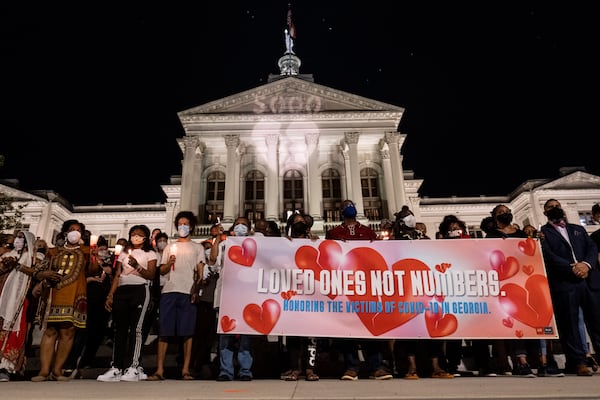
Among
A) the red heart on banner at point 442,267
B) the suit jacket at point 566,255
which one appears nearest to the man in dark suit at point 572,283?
the suit jacket at point 566,255

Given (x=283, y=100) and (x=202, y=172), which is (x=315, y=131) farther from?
(x=202, y=172)

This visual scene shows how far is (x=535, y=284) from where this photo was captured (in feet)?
16.1

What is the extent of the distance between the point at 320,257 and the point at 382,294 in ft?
2.93

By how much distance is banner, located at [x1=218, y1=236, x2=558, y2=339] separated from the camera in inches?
184

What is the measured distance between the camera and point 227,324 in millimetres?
4660

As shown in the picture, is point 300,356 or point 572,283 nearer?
point 300,356

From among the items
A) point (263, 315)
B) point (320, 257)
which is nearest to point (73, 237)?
point (263, 315)

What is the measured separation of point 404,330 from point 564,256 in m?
2.39

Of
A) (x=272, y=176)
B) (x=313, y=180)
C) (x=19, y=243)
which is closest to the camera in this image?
(x=19, y=243)

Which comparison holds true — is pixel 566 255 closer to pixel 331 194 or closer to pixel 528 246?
pixel 528 246

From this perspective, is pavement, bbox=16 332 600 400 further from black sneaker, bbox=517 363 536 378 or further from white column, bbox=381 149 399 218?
white column, bbox=381 149 399 218

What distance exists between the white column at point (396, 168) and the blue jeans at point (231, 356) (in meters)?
22.2

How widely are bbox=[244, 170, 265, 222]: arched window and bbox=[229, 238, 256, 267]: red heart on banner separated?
23089 millimetres

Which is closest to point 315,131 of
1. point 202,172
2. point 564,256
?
point 202,172
